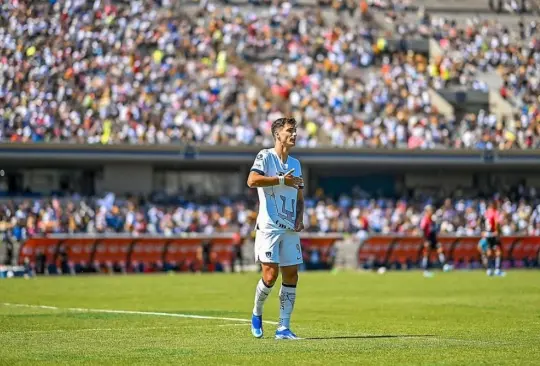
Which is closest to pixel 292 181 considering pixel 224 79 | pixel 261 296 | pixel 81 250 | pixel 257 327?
pixel 261 296

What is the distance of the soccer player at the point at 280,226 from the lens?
13.5 meters

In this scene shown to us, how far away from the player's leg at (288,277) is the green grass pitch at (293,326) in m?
0.30

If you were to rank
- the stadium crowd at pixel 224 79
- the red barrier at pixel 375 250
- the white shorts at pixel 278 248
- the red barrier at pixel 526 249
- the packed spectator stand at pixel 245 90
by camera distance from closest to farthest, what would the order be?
the white shorts at pixel 278 248 < the red barrier at pixel 375 250 < the red barrier at pixel 526 249 < the packed spectator stand at pixel 245 90 < the stadium crowd at pixel 224 79

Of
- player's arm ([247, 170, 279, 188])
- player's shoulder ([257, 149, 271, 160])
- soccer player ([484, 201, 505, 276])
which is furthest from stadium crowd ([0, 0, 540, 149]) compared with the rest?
player's arm ([247, 170, 279, 188])

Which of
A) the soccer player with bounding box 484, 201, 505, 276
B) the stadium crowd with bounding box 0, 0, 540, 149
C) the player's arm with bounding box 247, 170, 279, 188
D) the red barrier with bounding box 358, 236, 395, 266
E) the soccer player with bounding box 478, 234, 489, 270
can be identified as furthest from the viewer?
the stadium crowd with bounding box 0, 0, 540, 149

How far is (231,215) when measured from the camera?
156 feet

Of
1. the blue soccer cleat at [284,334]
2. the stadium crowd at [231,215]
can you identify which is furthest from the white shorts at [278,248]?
the stadium crowd at [231,215]

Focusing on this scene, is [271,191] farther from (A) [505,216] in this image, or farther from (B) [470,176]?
(B) [470,176]

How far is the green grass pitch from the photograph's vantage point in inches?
460

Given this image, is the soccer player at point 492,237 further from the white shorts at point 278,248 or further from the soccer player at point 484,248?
the white shorts at point 278,248

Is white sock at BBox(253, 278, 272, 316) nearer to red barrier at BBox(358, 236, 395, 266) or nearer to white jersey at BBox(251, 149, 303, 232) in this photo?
white jersey at BBox(251, 149, 303, 232)

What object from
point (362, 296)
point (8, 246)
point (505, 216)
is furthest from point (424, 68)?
point (362, 296)

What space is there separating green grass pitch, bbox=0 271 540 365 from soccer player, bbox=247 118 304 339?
44cm

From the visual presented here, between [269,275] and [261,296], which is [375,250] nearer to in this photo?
[261,296]
